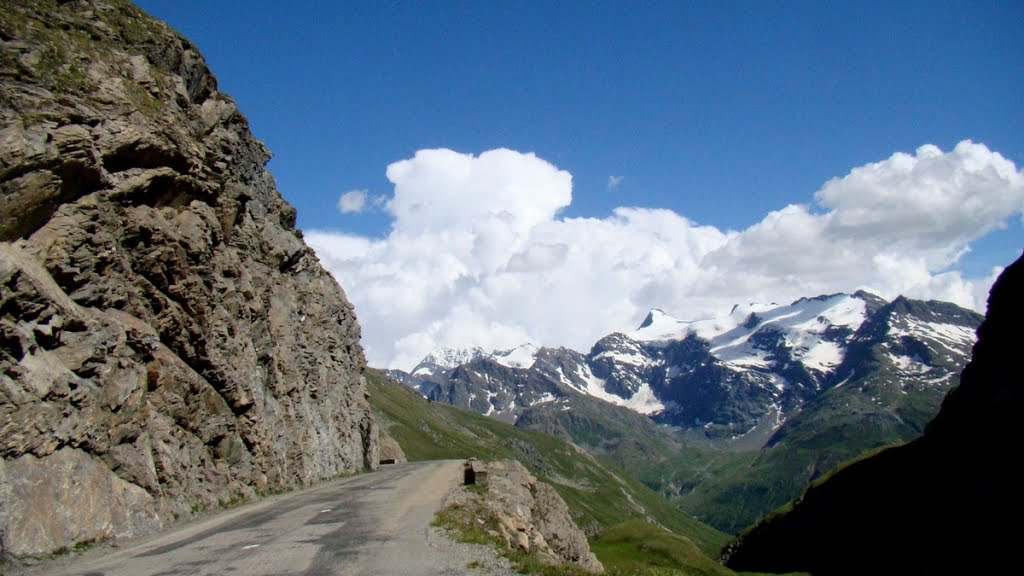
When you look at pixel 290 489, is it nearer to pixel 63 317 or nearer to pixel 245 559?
pixel 63 317

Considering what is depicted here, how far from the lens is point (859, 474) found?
421 ft

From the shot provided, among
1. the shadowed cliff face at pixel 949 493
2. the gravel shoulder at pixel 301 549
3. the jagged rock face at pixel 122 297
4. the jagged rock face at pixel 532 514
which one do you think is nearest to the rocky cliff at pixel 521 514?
the jagged rock face at pixel 532 514

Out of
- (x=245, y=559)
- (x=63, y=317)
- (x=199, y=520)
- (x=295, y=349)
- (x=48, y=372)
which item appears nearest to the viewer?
(x=245, y=559)

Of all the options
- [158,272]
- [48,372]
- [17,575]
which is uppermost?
[158,272]

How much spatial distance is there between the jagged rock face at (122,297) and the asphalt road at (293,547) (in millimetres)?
2346

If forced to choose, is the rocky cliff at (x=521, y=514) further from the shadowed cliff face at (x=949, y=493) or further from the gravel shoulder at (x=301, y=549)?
the shadowed cliff face at (x=949, y=493)

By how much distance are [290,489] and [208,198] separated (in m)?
20.6

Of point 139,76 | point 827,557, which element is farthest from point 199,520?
point 827,557

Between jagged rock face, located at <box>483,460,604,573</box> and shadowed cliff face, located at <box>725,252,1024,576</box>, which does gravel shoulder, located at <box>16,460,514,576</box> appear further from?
shadowed cliff face, located at <box>725,252,1024,576</box>

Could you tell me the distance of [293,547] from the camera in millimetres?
20141

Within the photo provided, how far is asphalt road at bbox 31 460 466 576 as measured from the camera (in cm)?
1734

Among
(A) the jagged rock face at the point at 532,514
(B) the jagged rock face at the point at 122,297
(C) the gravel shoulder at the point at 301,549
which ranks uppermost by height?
(B) the jagged rock face at the point at 122,297

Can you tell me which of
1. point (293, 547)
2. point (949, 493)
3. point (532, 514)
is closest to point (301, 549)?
point (293, 547)

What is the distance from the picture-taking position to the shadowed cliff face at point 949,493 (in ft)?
217
